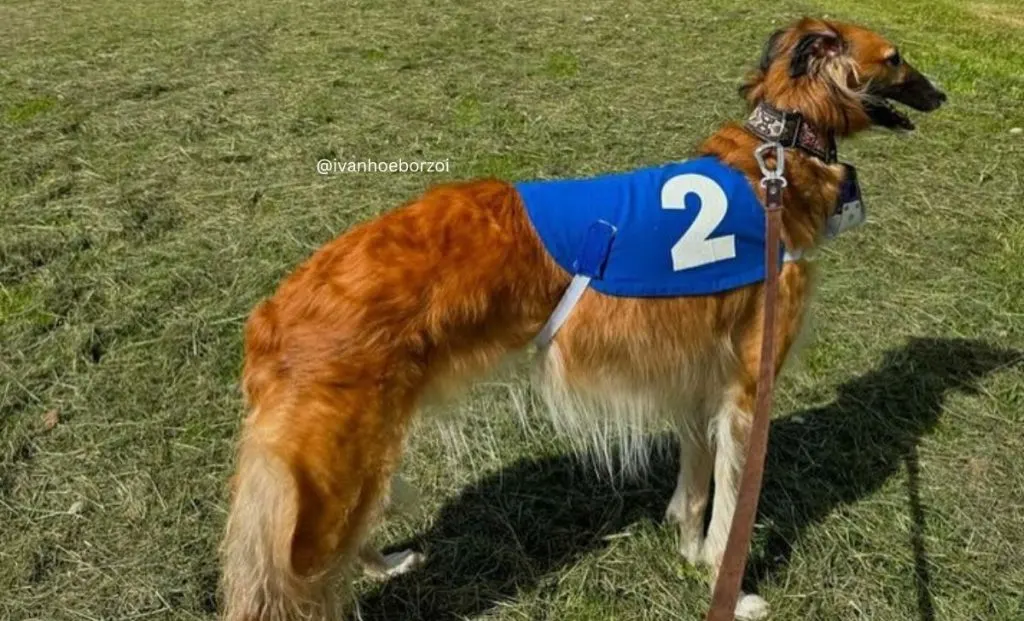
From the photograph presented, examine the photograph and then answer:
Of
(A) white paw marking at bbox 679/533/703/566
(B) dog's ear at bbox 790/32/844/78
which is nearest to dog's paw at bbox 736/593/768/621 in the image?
(A) white paw marking at bbox 679/533/703/566

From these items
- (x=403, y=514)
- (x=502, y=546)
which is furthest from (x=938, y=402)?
(x=403, y=514)

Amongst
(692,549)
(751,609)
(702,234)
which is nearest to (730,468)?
(692,549)

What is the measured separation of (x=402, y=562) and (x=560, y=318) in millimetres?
1279

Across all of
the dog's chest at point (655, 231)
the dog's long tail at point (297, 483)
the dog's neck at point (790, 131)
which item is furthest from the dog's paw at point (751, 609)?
the dog's neck at point (790, 131)

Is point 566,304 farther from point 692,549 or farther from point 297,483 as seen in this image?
point 692,549

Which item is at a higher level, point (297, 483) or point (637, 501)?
point (297, 483)

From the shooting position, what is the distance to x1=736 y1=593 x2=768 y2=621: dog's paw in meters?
3.51

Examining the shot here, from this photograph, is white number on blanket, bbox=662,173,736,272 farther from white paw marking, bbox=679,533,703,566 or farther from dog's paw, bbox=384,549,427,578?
dog's paw, bbox=384,549,427,578

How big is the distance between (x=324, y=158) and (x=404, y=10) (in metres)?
4.44

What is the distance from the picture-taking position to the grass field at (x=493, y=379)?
366 cm

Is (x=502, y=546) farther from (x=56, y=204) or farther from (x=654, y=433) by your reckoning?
(x=56, y=204)

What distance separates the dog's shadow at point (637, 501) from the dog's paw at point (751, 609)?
4.6 inches

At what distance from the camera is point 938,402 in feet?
14.8

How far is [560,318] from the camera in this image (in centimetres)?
312
